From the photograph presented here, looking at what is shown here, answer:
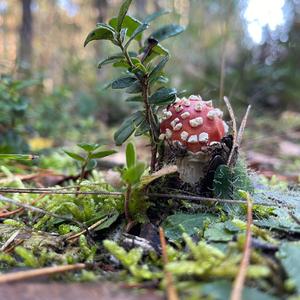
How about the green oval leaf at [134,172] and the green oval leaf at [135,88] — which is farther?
the green oval leaf at [135,88]

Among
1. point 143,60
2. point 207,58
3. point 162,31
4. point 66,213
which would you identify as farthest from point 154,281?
point 207,58

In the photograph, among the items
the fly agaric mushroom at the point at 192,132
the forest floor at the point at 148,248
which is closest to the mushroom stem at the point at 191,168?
the fly agaric mushroom at the point at 192,132

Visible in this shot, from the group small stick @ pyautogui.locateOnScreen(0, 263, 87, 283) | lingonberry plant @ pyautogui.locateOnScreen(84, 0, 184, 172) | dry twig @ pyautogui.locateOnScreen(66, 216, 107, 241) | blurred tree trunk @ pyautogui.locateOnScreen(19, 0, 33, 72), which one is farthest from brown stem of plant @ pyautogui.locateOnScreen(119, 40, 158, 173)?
blurred tree trunk @ pyautogui.locateOnScreen(19, 0, 33, 72)

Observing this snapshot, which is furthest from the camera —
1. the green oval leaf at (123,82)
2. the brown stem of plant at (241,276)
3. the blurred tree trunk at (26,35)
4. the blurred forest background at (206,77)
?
the blurred tree trunk at (26,35)

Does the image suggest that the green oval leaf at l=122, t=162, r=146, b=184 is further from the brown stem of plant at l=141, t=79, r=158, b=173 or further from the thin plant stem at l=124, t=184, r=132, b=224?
the brown stem of plant at l=141, t=79, r=158, b=173

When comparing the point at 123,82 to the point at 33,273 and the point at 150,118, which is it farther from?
the point at 33,273

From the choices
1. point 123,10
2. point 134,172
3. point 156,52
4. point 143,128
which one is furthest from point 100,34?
point 134,172

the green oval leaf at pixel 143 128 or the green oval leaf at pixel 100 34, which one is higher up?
the green oval leaf at pixel 100 34

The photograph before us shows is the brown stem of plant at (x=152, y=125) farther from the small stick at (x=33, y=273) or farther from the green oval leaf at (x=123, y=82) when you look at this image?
the small stick at (x=33, y=273)

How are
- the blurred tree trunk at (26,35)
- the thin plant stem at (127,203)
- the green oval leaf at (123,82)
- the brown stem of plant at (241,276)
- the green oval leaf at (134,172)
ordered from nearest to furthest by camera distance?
the brown stem of plant at (241,276) < the green oval leaf at (134,172) < the thin plant stem at (127,203) < the green oval leaf at (123,82) < the blurred tree trunk at (26,35)
